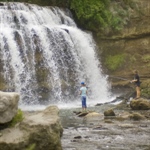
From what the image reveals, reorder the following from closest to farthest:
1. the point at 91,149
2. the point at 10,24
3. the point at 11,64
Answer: the point at 91,149
the point at 11,64
the point at 10,24

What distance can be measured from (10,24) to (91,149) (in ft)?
56.2

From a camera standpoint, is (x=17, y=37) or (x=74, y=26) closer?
(x=17, y=37)

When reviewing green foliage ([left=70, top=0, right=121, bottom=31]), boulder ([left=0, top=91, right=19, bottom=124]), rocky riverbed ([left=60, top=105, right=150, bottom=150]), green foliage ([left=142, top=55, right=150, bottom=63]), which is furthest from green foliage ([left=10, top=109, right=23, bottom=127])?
green foliage ([left=70, top=0, right=121, bottom=31])

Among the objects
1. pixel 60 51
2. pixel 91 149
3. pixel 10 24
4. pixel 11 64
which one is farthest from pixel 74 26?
pixel 91 149

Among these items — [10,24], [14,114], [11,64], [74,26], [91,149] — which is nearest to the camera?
[14,114]

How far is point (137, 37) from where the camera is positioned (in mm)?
26656

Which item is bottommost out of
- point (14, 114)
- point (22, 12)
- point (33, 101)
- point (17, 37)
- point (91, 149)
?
point (33, 101)

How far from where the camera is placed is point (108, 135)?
9078 mm

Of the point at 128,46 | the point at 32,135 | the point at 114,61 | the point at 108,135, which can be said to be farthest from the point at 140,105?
the point at 128,46

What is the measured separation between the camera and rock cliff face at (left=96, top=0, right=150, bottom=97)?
84.7ft

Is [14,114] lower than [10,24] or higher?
lower

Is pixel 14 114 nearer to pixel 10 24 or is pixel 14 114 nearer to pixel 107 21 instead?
pixel 10 24

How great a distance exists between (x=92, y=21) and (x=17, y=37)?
7344 millimetres

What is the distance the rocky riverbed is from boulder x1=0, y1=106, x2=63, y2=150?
2.89ft
